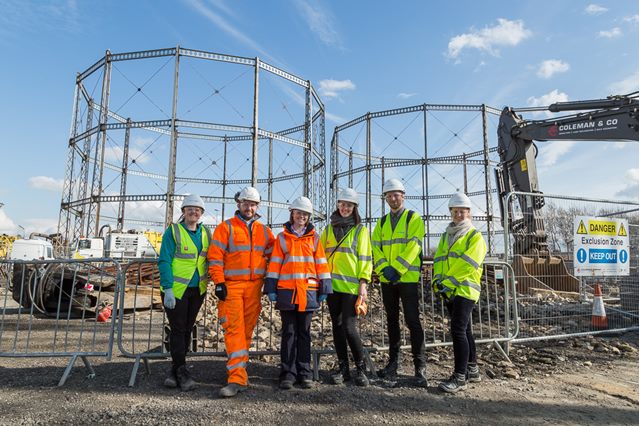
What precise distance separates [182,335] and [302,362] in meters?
1.12

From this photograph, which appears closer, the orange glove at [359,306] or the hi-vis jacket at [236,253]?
the hi-vis jacket at [236,253]

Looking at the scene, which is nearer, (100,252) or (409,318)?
(409,318)

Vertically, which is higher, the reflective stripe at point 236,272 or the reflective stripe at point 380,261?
the reflective stripe at point 380,261

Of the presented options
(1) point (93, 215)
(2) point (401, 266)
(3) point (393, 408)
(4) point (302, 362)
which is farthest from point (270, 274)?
(1) point (93, 215)

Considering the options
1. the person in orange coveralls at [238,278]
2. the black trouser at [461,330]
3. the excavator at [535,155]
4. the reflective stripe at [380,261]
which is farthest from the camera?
the excavator at [535,155]

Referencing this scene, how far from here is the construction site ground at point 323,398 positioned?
11.0 feet

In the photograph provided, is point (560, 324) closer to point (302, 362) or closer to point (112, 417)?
point (302, 362)

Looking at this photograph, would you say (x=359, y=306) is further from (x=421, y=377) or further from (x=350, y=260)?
(x=421, y=377)

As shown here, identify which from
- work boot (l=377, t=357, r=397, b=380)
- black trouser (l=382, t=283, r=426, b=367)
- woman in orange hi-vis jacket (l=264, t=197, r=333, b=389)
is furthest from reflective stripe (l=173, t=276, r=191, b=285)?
work boot (l=377, t=357, r=397, b=380)

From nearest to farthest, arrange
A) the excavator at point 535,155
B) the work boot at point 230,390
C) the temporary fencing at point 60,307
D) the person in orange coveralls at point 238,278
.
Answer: the work boot at point 230,390
the person in orange coveralls at point 238,278
the temporary fencing at point 60,307
the excavator at point 535,155

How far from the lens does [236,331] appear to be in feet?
12.6

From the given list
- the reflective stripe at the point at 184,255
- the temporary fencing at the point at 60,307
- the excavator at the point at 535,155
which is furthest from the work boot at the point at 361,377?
the temporary fencing at the point at 60,307

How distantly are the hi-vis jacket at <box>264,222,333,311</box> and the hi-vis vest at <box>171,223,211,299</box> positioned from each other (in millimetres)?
645

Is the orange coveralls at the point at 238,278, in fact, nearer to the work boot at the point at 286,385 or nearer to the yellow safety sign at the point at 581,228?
the work boot at the point at 286,385
